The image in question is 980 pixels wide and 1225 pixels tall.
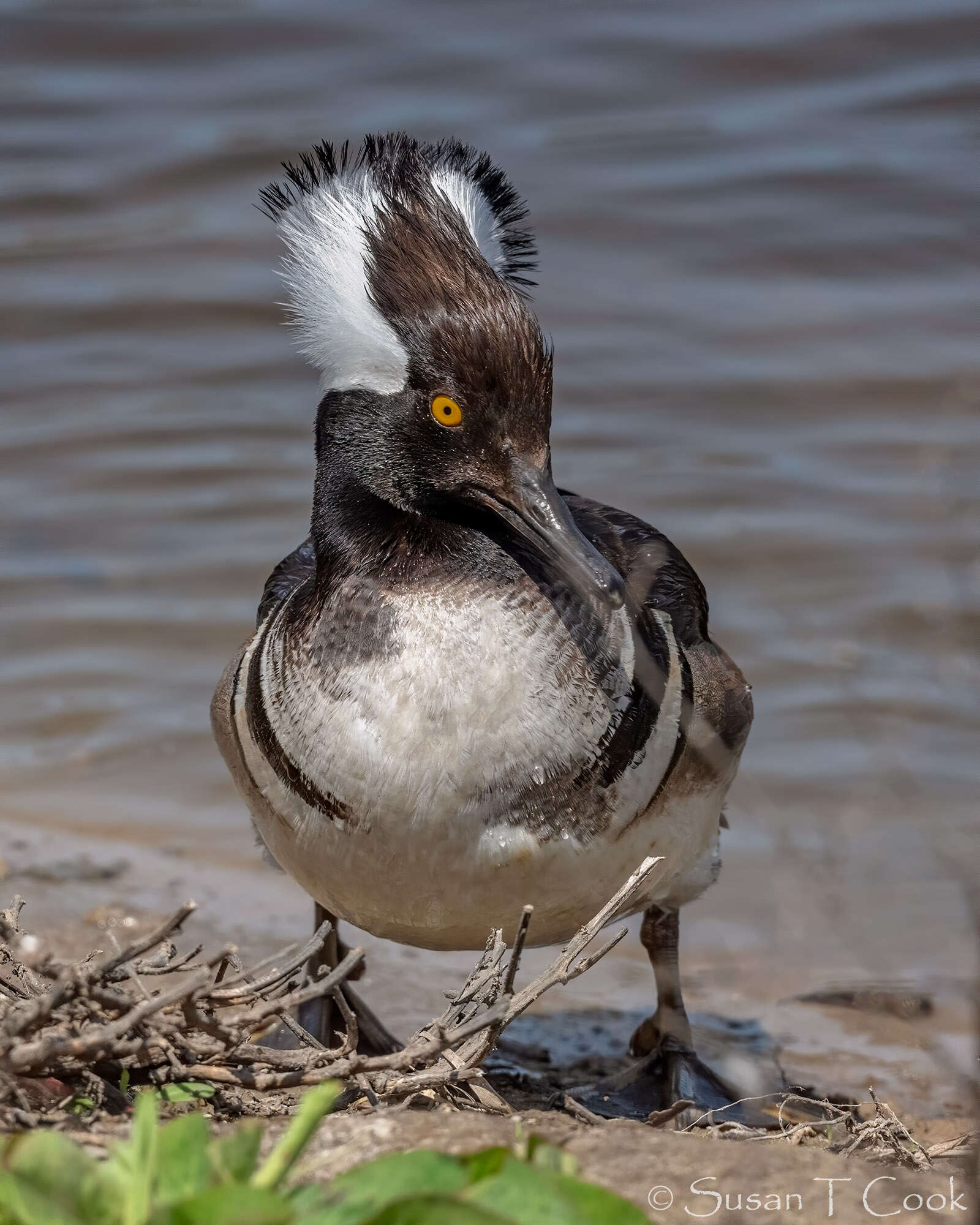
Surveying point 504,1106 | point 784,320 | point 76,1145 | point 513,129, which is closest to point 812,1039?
point 504,1106

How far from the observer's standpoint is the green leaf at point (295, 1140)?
6.59 feet

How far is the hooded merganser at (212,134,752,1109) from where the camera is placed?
3602 mm

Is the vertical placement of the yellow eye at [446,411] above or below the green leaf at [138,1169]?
above

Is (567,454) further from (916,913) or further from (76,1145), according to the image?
(76,1145)

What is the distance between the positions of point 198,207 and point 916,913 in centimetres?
773

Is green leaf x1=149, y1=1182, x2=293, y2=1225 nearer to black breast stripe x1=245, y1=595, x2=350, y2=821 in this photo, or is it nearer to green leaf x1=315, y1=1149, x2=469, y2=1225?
green leaf x1=315, y1=1149, x2=469, y2=1225

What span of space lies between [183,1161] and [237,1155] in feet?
0.26

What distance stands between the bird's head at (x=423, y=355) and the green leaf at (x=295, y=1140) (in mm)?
1734

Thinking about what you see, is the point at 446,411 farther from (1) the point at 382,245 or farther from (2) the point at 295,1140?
(2) the point at 295,1140

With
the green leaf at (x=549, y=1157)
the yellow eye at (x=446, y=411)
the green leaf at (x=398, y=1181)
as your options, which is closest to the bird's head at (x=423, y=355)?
the yellow eye at (x=446, y=411)

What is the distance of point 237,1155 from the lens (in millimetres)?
2029

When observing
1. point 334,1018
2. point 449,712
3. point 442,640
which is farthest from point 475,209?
point 334,1018

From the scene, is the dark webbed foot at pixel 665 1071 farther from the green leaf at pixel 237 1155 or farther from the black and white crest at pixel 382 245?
the green leaf at pixel 237 1155

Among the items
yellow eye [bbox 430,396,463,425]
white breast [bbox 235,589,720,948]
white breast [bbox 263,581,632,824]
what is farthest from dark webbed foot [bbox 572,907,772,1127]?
yellow eye [bbox 430,396,463,425]
